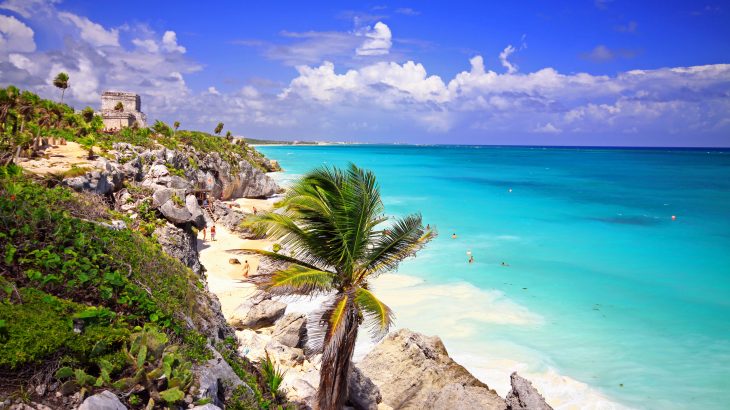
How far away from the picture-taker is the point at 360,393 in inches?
414

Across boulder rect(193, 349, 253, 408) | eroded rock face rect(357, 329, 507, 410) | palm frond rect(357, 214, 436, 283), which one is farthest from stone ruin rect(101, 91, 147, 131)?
boulder rect(193, 349, 253, 408)

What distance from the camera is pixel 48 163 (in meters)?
14.2

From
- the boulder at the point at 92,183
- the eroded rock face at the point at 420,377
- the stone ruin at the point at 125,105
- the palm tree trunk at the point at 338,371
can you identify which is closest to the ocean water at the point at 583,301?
the eroded rock face at the point at 420,377

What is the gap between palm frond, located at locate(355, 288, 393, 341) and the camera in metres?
7.41

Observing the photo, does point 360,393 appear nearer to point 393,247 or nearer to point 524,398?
point 524,398

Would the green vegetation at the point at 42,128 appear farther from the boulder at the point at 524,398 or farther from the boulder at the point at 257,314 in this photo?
the boulder at the point at 524,398

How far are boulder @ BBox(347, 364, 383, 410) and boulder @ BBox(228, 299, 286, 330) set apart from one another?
549 cm

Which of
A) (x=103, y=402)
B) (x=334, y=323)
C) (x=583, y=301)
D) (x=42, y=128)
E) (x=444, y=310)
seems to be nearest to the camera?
(x=103, y=402)

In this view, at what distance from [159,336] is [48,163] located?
447 inches

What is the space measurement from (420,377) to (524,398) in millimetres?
2795

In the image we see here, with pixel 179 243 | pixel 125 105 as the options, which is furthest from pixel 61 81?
pixel 179 243

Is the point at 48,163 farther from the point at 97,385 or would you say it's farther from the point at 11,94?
the point at 97,385

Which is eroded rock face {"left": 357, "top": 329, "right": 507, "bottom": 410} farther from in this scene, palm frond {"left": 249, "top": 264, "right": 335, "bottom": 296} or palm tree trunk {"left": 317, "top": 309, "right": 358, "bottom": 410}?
palm frond {"left": 249, "top": 264, "right": 335, "bottom": 296}

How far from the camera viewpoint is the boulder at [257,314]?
15.0 meters
